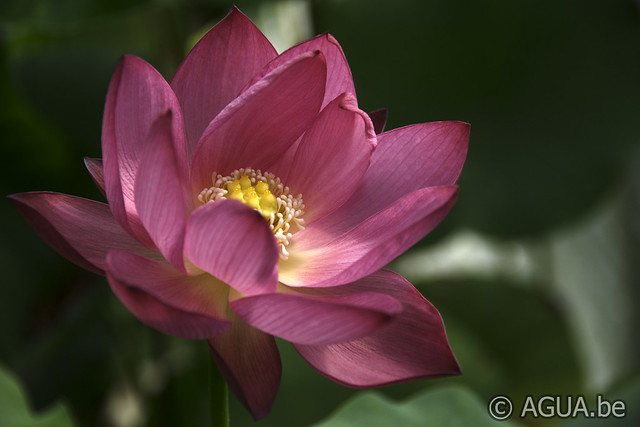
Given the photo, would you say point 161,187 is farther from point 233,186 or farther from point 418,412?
point 418,412

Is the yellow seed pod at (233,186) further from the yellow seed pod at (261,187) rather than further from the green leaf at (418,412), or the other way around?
the green leaf at (418,412)

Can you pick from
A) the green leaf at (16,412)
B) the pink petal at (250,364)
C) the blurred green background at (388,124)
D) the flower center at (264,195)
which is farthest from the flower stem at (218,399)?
the blurred green background at (388,124)

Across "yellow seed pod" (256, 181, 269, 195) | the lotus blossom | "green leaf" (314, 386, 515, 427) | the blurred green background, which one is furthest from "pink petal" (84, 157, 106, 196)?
the blurred green background

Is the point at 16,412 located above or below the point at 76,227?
below

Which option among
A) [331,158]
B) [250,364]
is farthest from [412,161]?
[250,364]

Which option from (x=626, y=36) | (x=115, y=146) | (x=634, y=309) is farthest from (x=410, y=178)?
(x=634, y=309)

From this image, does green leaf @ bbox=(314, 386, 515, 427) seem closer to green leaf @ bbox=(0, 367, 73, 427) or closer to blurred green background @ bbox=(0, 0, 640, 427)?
green leaf @ bbox=(0, 367, 73, 427)
